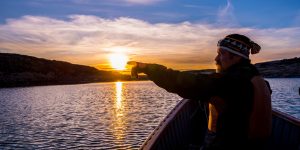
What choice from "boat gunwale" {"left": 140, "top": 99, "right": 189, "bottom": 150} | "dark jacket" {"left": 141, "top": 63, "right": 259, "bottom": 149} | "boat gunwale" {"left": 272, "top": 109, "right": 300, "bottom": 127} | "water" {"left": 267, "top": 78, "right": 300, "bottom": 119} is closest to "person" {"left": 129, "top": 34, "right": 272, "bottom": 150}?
"dark jacket" {"left": 141, "top": 63, "right": 259, "bottom": 149}

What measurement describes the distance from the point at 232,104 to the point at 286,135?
721 cm

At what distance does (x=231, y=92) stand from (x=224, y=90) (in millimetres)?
67

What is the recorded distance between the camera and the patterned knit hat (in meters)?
3.43

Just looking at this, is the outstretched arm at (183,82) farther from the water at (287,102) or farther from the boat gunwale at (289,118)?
the water at (287,102)

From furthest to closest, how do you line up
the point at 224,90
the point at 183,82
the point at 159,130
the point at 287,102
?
the point at 287,102
the point at 159,130
the point at 224,90
the point at 183,82

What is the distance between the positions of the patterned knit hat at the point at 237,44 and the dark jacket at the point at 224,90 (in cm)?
21

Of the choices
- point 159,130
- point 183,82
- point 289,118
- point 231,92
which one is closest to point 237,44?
point 231,92

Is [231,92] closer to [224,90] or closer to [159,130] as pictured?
[224,90]

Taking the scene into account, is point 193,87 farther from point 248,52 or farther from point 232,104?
point 248,52

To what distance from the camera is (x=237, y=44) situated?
11.3 feet

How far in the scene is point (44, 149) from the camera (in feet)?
88.7

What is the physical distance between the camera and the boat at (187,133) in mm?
8460

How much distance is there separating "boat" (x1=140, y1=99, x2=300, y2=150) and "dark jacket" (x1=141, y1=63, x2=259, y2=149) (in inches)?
166

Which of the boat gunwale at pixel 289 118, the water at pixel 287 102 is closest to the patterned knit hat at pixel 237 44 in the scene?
the boat gunwale at pixel 289 118
